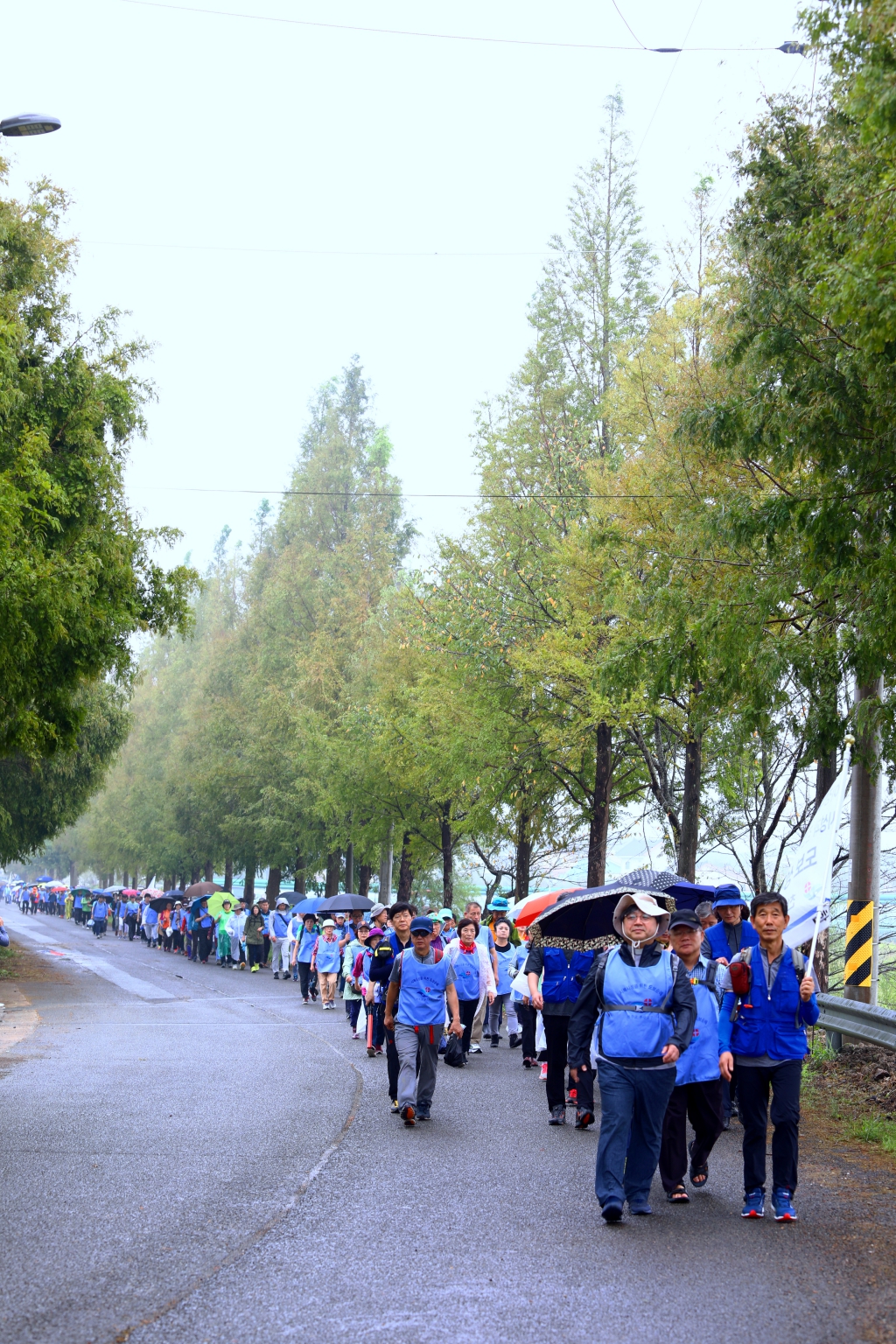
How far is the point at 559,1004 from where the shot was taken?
11.7 m

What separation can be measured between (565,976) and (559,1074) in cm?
101

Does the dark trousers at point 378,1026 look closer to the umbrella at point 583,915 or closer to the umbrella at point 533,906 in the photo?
the umbrella at point 533,906

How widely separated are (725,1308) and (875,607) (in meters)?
5.80

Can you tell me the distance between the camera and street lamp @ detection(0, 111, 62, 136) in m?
12.8

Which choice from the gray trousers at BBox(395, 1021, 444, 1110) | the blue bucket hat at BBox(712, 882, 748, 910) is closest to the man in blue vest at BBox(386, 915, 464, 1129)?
the gray trousers at BBox(395, 1021, 444, 1110)

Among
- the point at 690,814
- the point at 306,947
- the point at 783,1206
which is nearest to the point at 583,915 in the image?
the point at 783,1206

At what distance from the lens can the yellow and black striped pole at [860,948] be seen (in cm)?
1382

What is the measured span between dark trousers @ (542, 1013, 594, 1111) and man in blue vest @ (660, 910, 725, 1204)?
7.48 ft

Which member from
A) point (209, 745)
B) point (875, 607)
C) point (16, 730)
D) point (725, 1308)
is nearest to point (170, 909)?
point (209, 745)

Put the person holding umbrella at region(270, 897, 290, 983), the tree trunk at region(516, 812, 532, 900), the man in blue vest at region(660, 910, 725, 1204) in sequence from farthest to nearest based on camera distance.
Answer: the person holding umbrella at region(270, 897, 290, 983) < the tree trunk at region(516, 812, 532, 900) < the man in blue vest at region(660, 910, 725, 1204)

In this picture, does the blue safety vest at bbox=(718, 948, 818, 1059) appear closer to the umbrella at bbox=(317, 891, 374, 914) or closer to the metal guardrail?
the metal guardrail

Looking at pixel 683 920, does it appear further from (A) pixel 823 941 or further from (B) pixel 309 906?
(B) pixel 309 906

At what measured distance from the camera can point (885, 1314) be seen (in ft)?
18.0

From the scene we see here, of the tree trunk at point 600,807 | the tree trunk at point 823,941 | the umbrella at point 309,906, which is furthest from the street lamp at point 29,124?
the umbrella at point 309,906
